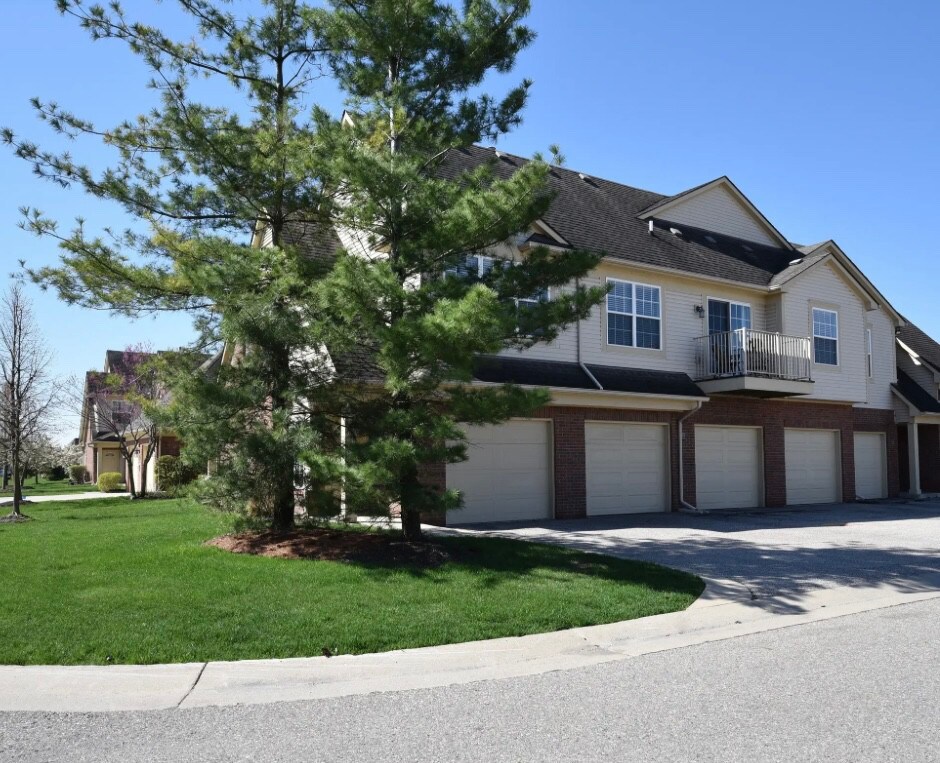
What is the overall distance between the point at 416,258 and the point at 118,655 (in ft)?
21.3

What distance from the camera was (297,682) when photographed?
6.24 metres

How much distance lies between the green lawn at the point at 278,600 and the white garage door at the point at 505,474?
419 cm

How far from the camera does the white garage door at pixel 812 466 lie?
23.1 m

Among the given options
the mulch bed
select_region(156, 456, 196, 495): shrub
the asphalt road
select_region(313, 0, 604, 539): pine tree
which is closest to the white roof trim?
select_region(313, 0, 604, 539): pine tree

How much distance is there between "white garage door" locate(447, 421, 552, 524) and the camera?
16.6 m

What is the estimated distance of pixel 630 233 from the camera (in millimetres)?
20719

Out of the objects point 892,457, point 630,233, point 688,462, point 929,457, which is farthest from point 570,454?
point 929,457

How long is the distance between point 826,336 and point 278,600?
65.7ft

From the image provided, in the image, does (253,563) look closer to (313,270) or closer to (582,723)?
(313,270)

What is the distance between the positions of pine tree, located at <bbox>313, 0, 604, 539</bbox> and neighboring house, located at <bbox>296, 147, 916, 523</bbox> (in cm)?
290

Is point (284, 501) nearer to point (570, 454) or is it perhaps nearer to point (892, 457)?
point (570, 454)

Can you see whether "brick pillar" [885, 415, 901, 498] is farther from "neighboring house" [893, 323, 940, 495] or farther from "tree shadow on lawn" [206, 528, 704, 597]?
"tree shadow on lawn" [206, 528, 704, 597]

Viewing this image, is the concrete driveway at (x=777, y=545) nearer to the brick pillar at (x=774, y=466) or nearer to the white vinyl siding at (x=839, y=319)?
the brick pillar at (x=774, y=466)

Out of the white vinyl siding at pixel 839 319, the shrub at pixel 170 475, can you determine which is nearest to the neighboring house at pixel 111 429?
the shrub at pixel 170 475
